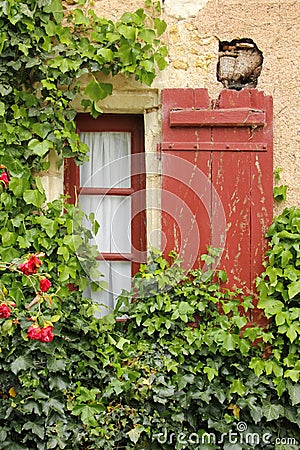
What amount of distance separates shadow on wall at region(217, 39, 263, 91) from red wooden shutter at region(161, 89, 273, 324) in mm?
247

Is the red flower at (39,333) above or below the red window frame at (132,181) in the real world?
below

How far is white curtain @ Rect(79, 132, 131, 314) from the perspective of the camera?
4273 millimetres

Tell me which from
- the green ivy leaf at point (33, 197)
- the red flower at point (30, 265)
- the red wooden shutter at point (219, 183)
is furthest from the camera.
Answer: the red wooden shutter at point (219, 183)

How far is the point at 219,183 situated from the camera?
405 centimetres

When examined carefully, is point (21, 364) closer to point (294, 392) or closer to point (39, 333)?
point (39, 333)

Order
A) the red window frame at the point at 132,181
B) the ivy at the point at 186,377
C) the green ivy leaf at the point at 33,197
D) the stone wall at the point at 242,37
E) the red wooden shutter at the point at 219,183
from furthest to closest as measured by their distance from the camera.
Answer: the red window frame at the point at 132,181 < the stone wall at the point at 242,37 < the red wooden shutter at the point at 219,183 < the green ivy leaf at the point at 33,197 < the ivy at the point at 186,377

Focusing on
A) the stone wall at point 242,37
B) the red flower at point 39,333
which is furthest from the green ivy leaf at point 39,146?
the red flower at point 39,333

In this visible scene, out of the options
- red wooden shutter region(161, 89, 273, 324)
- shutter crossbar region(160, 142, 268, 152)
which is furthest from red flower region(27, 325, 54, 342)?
shutter crossbar region(160, 142, 268, 152)

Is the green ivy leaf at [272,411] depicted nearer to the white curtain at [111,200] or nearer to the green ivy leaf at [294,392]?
the green ivy leaf at [294,392]

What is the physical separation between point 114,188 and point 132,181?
0.13 metres

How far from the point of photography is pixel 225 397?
3740mm

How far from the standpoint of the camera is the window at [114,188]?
4273 millimetres

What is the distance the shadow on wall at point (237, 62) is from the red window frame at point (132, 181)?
61 centimetres

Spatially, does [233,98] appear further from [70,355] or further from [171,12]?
[70,355]
